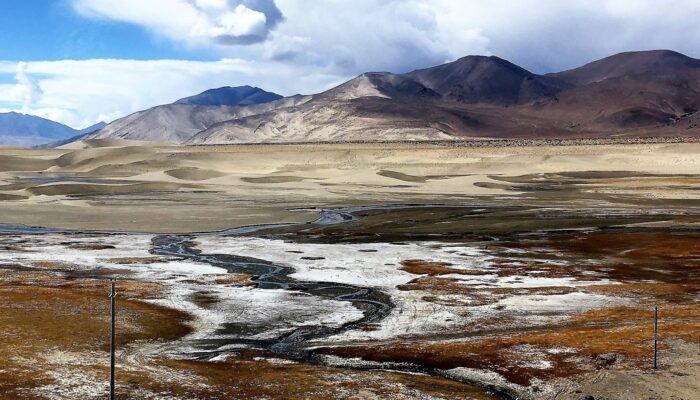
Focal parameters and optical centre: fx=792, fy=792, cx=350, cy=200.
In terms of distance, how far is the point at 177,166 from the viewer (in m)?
157

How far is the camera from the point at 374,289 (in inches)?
1751

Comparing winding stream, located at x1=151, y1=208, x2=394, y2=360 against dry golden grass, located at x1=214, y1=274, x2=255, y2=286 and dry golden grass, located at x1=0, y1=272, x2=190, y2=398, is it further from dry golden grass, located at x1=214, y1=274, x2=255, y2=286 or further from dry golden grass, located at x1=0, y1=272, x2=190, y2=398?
dry golden grass, located at x1=0, y1=272, x2=190, y2=398

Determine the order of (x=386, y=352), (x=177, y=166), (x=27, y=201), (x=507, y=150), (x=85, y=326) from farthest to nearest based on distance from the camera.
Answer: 1. (x=507, y=150)
2. (x=177, y=166)
3. (x=27, y=201)
4. (x=85, y=326)
5. (x=386, y=352)

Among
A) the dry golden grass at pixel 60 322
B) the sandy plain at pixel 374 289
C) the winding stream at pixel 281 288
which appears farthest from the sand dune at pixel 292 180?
the dry golden grass at pixel 60 322

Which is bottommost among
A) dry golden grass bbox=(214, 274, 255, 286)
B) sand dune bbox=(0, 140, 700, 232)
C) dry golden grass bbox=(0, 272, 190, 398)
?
dry golden grass bbox=(214, 274, 255, 286)

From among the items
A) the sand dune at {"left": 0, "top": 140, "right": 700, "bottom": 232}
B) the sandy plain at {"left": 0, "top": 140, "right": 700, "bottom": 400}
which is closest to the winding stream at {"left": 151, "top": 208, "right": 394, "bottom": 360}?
the sandy plain at {"left": 0, "top": 140, "right": 700, "bottom": 400}

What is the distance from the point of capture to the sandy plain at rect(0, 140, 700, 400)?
2638 cm

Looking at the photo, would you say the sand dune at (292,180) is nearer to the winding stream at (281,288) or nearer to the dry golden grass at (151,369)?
the winding stream at (281,288)

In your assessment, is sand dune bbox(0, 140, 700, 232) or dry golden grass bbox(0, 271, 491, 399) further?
sand dune bbox(0, 140, 700, 232)

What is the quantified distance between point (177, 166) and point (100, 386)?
135960 millimetres

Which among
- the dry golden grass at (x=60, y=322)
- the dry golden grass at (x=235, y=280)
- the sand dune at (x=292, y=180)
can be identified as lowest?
the dry golden grass at (x=235, y=280)

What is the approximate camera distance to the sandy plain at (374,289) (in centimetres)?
2638

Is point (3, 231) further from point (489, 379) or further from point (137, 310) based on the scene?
point (489, 379)

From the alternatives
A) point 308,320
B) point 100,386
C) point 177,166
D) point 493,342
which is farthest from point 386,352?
point 177,166
